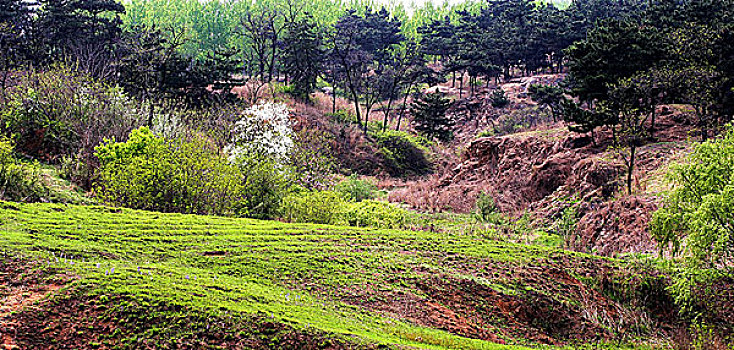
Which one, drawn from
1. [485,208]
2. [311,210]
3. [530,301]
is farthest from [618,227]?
[311,210]

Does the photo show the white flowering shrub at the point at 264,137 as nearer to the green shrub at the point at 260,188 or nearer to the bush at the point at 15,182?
the green shrub at the point at 260,188

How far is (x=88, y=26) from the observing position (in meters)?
46.1

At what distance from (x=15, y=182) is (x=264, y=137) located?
10110 mm

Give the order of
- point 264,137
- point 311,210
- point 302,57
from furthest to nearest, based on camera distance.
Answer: point 302,57 → point 264,137 → point 311,210

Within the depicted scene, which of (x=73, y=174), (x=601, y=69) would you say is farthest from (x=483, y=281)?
(x=601, y=69)

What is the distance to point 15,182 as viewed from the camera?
14688mm

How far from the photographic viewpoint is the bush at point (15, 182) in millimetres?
14367

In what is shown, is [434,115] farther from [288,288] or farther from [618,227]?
[288,288]

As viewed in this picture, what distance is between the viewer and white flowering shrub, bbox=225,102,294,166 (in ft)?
69.9

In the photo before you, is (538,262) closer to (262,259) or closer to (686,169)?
(686,169)

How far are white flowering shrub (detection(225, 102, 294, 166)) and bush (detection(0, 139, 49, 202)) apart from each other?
20.8 ft

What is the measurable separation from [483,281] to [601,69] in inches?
718

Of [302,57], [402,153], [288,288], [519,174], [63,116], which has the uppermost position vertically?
[302,57]

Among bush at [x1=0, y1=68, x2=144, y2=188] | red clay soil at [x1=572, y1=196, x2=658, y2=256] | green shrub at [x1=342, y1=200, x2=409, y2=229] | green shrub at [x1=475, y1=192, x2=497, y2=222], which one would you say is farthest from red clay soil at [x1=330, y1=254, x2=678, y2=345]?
bush at [x1=0, y1=68, x2=144, y2=188]
